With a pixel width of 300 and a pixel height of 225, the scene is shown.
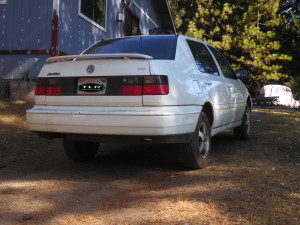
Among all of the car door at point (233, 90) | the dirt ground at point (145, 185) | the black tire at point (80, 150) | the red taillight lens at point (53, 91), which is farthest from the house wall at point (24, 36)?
the red taillight lens at point (53, 91)

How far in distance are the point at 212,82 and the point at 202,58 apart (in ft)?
1.22

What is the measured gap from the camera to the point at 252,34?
19531 millimetres

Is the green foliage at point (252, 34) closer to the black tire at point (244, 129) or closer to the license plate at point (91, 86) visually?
the black tire at point (244, 129)

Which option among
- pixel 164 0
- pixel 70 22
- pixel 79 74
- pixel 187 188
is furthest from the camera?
pixel 164 0

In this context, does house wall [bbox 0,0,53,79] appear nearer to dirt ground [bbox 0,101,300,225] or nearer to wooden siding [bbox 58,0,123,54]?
wooden siding [bbox 58,0,123,54]

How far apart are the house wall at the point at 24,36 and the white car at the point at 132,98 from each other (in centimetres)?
518

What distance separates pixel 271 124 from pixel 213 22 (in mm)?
14801

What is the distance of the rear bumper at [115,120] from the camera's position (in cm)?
369

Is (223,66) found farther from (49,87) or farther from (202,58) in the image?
(49,87)

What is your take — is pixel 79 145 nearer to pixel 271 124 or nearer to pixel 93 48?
pixel 93 48

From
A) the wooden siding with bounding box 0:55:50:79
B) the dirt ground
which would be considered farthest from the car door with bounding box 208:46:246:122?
the wooden siding with bounding box 0:55:50:79

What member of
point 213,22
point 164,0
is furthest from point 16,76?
point 213,22

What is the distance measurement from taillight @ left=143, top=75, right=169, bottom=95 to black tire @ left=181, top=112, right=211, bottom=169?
762mm

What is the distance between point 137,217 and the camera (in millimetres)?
2891
